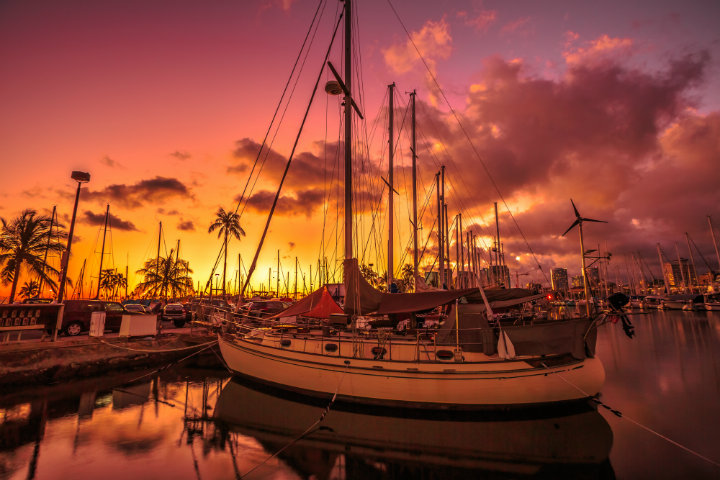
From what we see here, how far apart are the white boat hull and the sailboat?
1.3 inches

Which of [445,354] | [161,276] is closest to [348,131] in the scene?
[445,354]

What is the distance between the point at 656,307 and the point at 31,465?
107 metres

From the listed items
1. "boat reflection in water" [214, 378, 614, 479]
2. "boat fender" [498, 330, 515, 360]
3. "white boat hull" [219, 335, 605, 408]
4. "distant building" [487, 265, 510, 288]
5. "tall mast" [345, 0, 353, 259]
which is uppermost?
"tall mast" [345, 0, 353, 259]

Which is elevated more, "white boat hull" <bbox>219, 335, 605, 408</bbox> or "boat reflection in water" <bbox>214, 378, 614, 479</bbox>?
"white boat hull" <bbox>219, 335, 605, 408</bbox>

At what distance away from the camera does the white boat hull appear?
10.5 metres

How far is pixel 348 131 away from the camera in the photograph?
1438cm

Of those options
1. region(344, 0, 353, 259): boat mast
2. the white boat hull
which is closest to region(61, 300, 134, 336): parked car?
region(344, 0, 353, 259): boat mast

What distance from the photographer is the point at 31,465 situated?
8.02 m

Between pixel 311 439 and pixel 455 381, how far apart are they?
5.00 metres

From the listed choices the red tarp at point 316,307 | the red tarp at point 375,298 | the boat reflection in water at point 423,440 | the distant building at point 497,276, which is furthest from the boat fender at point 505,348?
the distant building at point 497,276

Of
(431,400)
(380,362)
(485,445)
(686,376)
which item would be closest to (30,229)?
(380,362)

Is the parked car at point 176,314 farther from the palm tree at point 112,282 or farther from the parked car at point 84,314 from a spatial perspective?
the palm tree at point 112,282

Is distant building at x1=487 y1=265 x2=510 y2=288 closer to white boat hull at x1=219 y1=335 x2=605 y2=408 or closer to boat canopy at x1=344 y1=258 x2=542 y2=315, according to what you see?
boat canopy at x1=344 y1=258 x2=542 y2=315

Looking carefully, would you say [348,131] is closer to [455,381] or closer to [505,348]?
[505,348]
